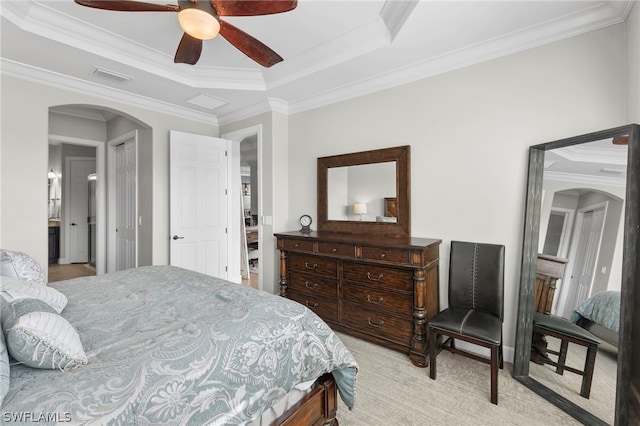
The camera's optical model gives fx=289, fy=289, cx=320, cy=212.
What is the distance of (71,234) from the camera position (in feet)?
21.1

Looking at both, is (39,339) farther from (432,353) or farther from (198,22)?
(432,353)

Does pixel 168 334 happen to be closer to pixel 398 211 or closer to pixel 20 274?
pixel 20 274

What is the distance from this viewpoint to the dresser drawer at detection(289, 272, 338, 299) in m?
2.89

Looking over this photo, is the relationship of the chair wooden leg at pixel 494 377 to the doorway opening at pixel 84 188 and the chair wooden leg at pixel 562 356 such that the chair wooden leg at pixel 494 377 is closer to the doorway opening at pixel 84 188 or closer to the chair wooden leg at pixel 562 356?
the chair wooden leg at pixel 562 356

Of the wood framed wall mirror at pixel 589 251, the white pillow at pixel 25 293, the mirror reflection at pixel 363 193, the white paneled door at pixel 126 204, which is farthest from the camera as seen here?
the white paneled door at pixel 126 204

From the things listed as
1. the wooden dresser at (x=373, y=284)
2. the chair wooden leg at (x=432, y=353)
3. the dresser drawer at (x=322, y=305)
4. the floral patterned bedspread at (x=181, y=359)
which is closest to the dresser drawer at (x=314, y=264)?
the wooden dresser at (x=373, y=284)

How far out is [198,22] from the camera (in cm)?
166

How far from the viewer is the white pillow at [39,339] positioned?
929 millimetres

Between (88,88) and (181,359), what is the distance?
3575 millimetres

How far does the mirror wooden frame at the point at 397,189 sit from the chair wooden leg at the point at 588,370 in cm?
151

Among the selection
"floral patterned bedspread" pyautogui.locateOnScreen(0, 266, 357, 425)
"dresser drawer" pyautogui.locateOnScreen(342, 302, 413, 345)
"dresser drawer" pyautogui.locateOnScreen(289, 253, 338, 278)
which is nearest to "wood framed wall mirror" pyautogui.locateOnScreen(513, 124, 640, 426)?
"dresser drawer" pyautogui.locateOnScreen(342, 302, 413, 345)

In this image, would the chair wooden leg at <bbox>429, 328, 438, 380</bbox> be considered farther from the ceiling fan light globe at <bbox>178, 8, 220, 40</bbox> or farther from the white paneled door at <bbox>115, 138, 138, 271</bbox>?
the white paneled door at <bbox>115, 138, 138, 271</bbox>

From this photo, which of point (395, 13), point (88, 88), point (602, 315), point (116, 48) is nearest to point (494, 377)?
point (602, 315)

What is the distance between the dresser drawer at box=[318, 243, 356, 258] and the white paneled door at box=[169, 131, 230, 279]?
1913 mm
